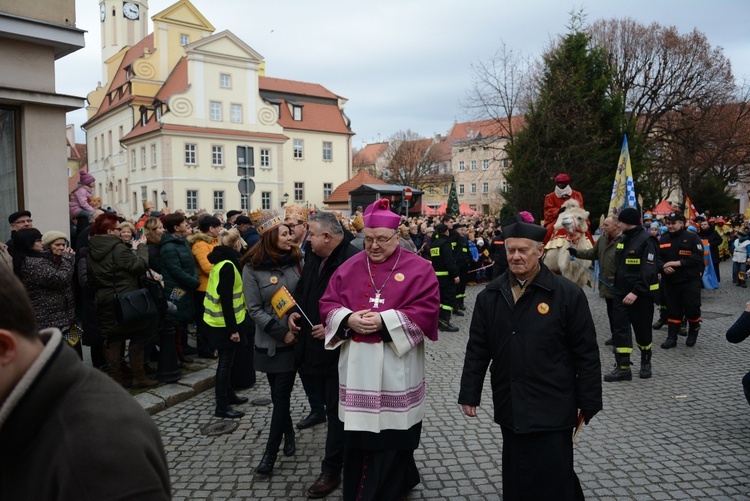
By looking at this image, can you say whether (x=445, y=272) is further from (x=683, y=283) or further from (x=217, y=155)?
(x=217, y=155)

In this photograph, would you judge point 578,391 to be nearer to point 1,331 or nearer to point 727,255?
point 1,331

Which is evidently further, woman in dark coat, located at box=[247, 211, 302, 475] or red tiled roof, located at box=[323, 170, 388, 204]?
red tiled roof, located at box=[323, 170, 388, 204]

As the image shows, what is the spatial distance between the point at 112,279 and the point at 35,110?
3.85m

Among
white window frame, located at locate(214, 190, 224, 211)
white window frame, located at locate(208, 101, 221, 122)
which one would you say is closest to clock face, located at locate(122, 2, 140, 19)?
white window frame, located at locate(208, 101, 221, 122)

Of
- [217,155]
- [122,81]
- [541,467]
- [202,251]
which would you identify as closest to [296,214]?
[202,251]

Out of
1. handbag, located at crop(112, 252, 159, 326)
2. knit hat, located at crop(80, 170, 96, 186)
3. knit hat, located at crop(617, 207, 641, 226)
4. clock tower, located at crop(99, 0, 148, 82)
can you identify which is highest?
clock tower, located at crop(99, 0, 148, 82)

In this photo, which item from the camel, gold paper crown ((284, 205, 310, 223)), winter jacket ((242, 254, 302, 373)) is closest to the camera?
winter jacket ((242, 254, 302, 373))

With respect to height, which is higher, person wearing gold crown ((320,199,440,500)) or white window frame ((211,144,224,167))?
white window frame ((211,144,224,167))

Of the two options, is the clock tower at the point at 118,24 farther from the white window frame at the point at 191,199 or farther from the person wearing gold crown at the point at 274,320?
the person wearing gold crown at the point at 274,320

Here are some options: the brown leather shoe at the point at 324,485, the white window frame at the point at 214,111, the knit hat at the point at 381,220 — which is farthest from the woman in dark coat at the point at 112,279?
the white window frame at the point at 214,111

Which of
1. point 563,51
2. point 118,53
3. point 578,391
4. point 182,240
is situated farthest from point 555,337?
point 118,53

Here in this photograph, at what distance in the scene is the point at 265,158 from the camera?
48.6 m

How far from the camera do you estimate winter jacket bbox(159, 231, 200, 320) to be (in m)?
7.56

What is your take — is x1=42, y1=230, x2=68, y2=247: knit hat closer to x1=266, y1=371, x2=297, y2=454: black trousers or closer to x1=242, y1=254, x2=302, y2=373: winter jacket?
x1=242, y1=254, x2=302, y2=373: winter jacket
